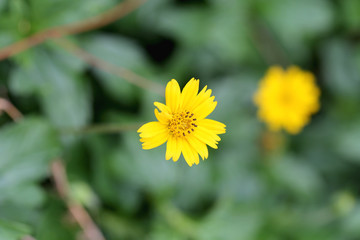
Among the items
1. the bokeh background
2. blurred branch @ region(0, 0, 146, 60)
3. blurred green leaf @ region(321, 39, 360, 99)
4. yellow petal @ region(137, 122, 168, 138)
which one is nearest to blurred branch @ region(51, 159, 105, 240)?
the bokeh background

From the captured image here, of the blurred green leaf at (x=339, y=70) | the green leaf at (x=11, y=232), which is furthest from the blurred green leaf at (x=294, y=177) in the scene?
the green leaf at (x=11, y=232)

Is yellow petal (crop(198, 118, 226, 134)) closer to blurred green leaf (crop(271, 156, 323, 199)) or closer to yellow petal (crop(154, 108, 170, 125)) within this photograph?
yellow petal (crop(154, 108, 170, 125))

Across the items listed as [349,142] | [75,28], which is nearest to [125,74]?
[75,28]

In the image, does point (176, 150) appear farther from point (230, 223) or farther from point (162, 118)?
point (230, 223)

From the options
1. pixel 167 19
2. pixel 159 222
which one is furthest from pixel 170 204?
pixel 167 19

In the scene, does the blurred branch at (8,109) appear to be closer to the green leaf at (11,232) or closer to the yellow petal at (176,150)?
the green leaf at (11,232)

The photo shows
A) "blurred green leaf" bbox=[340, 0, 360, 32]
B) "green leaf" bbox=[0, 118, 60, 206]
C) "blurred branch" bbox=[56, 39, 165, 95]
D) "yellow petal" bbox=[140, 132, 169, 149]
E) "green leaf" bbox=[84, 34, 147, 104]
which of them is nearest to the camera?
"yellow petal" bbox=[140, 132, 169, 149]

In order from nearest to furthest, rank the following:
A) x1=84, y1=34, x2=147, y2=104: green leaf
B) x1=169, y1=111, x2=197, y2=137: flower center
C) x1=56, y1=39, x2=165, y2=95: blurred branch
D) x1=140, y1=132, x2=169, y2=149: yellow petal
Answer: x1=140, y1=132, x2=169, y2=149: yellow petal < x1=169, y1=111, x2=197, y2=137: flower center < x1=56, y1=39, x2=165, y2=95: blurred branch < x1=84, y1=34, x2=147, y2=104: green leaf

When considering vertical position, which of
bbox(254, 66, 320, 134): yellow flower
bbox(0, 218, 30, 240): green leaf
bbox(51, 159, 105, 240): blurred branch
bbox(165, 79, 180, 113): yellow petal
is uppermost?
bbox(254, 66, 320, 134): yellow flower
